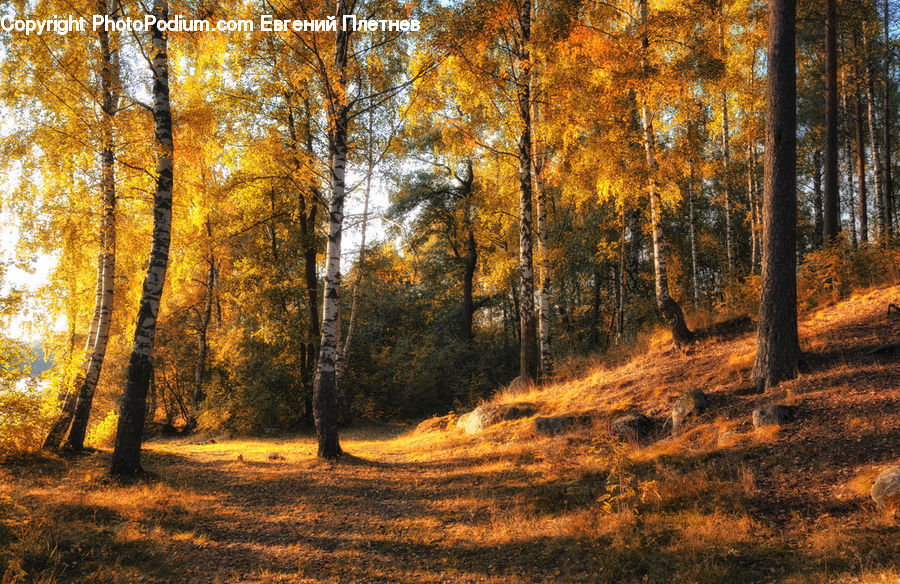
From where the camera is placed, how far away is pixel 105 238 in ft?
31.7

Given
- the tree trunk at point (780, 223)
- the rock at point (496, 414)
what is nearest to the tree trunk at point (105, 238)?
the rock at point (496, 414)

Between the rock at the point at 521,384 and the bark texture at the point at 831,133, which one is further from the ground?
the bark texture at the point at 831,133

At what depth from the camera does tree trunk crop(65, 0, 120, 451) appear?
905cm

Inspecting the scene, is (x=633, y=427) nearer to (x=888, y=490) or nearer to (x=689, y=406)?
(x=689, y=406)

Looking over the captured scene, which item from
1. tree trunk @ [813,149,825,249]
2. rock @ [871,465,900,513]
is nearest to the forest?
rock @ [871,465,900,513]

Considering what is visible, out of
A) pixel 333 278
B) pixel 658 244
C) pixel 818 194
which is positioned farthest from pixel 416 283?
pixel 818 194

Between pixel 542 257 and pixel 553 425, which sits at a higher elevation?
pixel 542 257

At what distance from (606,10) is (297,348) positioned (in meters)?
15.2

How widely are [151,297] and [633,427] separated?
826 centimetres

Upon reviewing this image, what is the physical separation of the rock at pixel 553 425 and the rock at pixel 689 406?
1996 mm

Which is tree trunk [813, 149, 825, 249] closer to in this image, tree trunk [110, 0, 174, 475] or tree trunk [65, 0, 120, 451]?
tree trunk [110, 0, 174, 475]

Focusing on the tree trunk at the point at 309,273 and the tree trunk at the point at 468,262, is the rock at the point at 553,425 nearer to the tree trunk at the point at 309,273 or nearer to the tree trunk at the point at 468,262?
the tree trunk at the point at 309,273

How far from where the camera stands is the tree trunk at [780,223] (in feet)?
23.8

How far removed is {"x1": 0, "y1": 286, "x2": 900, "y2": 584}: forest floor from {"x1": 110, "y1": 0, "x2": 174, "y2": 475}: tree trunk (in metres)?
0.57
